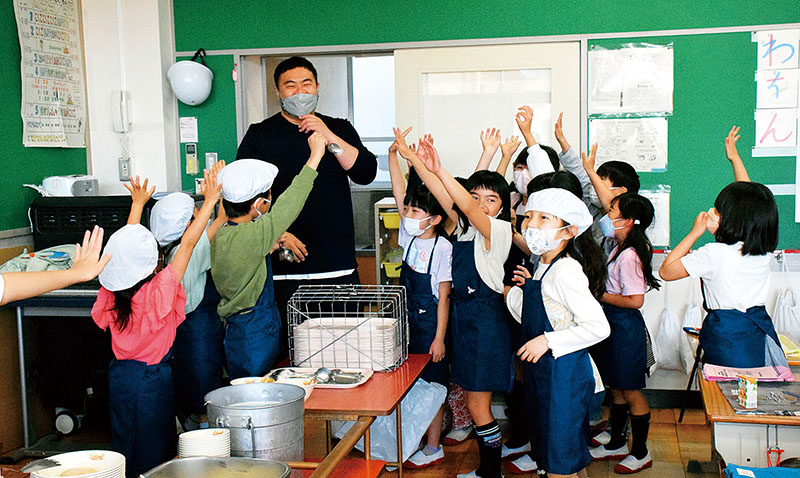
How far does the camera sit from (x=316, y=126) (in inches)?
116

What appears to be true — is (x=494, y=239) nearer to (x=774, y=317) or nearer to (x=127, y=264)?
(x=127, y=264)

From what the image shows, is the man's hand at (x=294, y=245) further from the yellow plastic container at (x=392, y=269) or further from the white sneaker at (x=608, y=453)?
the white sneaker at (x=608, y=453)

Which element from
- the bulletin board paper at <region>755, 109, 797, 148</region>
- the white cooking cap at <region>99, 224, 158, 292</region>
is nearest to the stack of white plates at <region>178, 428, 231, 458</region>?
the white cooking cap at <region>99, 224, 158, 292</region>

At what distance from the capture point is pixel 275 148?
3156mm

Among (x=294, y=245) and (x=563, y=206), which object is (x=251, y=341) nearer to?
(x=294, y=245)

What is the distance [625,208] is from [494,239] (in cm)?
63

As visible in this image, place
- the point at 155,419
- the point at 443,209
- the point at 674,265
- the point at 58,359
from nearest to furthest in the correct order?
1. the point at 155,419
2. the point at 674,265
3. the point at 443,209
4. the point at 58,359

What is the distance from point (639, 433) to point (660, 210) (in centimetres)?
134

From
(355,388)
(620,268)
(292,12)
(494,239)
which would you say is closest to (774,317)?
(620,268)

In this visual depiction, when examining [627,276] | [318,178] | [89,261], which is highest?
[318,178]

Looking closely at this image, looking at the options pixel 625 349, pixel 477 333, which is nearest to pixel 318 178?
pixel 477 333

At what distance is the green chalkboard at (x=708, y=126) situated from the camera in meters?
3.96

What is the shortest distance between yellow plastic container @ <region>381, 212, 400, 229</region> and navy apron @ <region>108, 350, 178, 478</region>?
1762mm

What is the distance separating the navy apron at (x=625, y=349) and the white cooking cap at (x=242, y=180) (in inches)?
59.7
